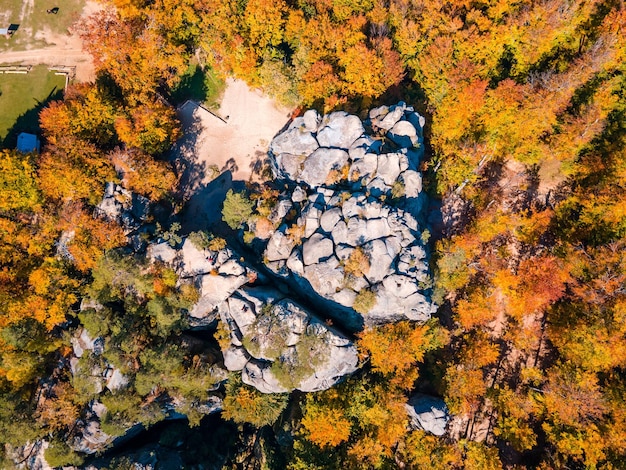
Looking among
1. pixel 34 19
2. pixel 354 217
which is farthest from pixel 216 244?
pixel 34 19

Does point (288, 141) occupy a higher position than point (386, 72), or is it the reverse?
point (386, 72)

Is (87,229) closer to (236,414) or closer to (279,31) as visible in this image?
(236,414)

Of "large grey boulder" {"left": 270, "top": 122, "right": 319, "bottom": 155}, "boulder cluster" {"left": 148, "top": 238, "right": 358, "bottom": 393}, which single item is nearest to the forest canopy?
"boulder cluster" {"left": 148, "top": 238, "right": 358, "bottom": 393}

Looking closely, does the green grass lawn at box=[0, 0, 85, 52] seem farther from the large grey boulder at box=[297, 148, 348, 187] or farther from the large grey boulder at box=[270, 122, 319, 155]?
the large grey boulder at box=[297, 148, 348, 187]

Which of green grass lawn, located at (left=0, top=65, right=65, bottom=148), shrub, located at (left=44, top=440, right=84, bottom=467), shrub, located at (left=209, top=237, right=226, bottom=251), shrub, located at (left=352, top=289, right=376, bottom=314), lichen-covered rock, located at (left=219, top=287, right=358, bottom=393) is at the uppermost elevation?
green grass lawn, located at (left=0, top=65, right=65, bottom=148)

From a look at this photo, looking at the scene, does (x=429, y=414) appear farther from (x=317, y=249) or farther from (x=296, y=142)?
(x=296, y=142)

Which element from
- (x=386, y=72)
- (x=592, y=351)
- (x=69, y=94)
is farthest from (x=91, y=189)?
(x=592, y=351)

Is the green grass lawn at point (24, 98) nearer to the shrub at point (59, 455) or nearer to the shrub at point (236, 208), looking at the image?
the shrub at point (236, 208)
